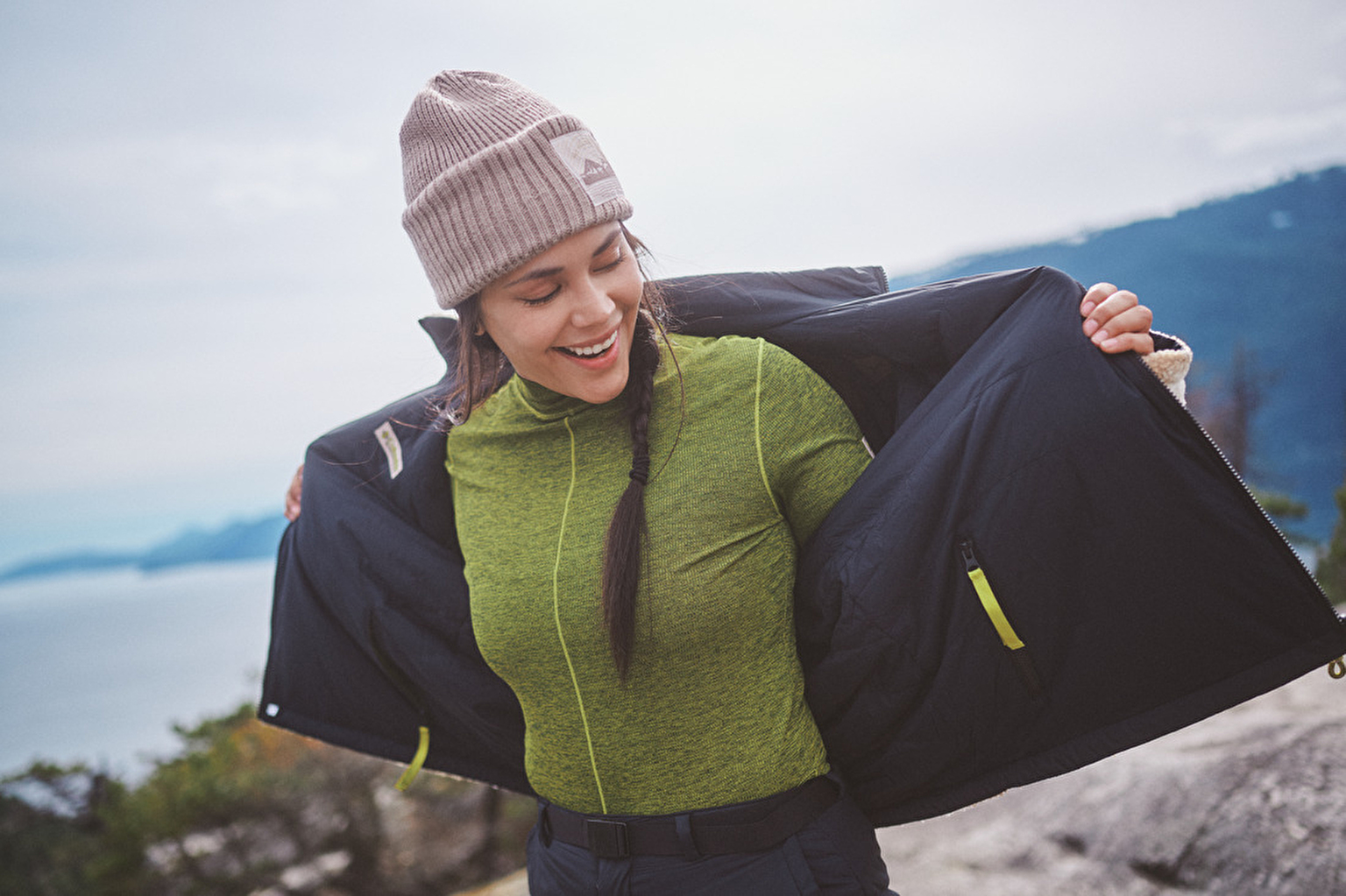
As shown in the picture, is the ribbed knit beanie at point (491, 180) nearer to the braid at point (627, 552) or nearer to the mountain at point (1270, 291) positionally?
the braid at point (627, 552)

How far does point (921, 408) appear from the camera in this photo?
137 centimetres

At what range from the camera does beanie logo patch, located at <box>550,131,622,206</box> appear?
135 cm

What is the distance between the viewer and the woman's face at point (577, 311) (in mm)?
1318

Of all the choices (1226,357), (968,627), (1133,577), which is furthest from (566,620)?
(1226,357)

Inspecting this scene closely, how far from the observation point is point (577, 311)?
4.29ft

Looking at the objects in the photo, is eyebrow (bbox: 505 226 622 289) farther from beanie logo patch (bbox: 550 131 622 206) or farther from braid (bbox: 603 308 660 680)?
braid (bbox: 603 308 660 680)

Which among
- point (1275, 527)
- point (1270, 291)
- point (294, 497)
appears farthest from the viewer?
point (1270, 291)

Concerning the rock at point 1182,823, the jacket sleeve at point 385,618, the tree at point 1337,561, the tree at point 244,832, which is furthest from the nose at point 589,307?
the tree at point 1337,561

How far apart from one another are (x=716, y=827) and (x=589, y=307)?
814mm

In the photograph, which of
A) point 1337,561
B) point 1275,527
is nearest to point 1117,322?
point 1275,527

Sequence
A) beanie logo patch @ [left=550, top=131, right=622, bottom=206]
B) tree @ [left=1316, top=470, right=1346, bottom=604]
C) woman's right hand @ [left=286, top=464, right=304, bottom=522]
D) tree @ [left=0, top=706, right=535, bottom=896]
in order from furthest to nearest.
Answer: tree @ [left=1316, top=470, right=1346, bottom=604] → tree @ [left=0, top=706, right=535, bottom=896] → woman's right hand @ [left=286, top=464, right=304, bottom=522] → beanie logo patch @ [left=550, top=131, right=622, bottom=206]

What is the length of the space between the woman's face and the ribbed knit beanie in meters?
0.03

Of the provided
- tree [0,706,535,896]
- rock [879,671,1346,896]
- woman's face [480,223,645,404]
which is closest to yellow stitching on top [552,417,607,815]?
woman's face [480,223,645,404]

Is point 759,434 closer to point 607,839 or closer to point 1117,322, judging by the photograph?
point 1117,322
